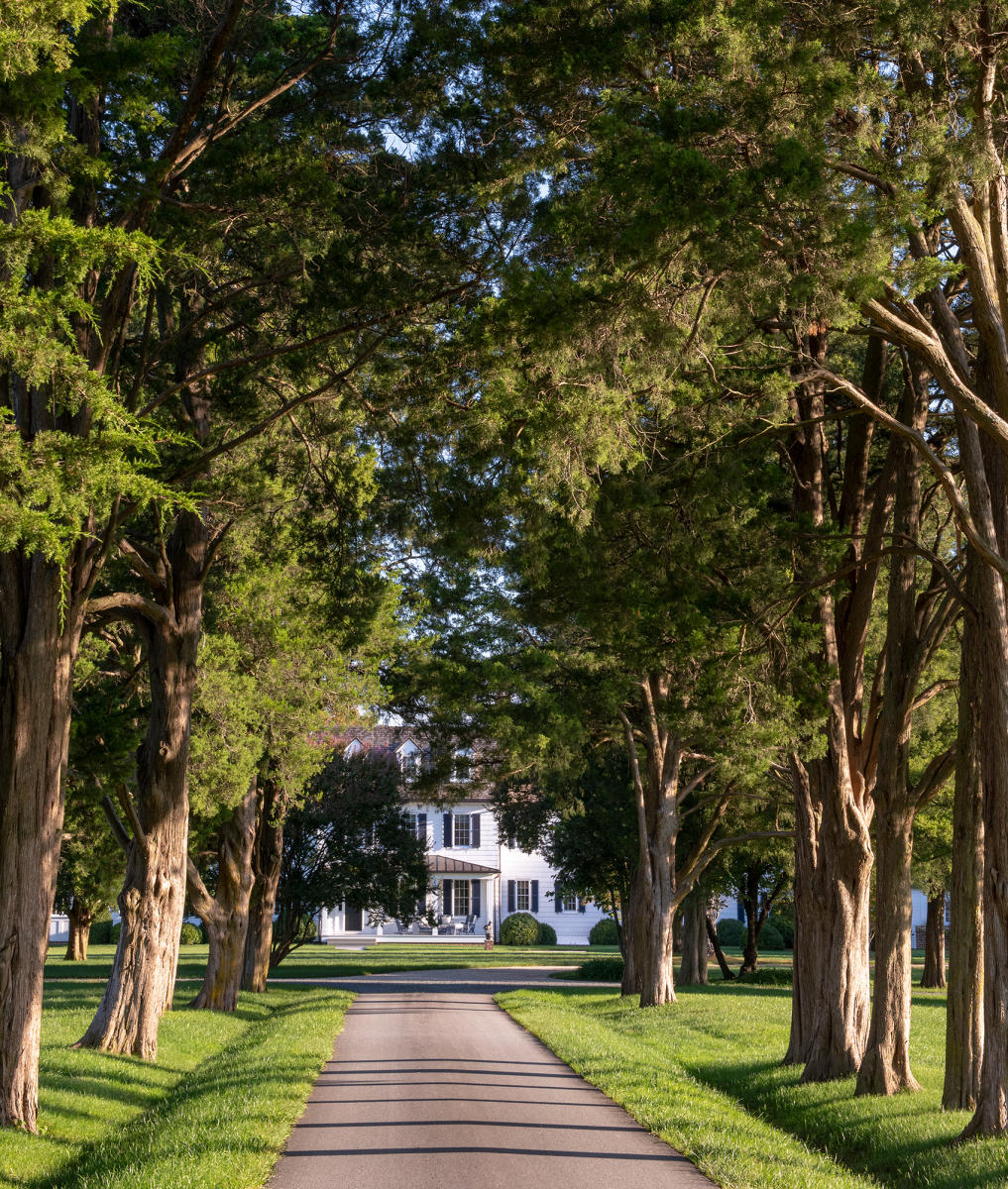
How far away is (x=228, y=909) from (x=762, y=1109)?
14.2 m

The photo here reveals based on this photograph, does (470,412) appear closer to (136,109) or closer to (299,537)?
(136,109)

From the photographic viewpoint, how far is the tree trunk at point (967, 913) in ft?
34.4

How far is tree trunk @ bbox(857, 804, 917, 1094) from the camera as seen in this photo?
11805mm

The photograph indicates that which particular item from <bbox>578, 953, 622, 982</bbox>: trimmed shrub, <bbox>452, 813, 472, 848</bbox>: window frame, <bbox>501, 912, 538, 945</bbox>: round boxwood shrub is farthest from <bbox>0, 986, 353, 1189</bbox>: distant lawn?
<bbox>452, 813, 472, 848</bbox>: window frame

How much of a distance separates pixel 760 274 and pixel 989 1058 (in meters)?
6.23

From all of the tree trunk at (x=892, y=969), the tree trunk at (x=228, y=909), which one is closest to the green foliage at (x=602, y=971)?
the tree trunk at (x=228, y=909)

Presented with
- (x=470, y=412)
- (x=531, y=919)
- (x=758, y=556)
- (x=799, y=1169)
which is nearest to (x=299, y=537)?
(x=470, y=412)

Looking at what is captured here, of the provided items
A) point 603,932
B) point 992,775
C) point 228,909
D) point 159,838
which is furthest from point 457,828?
point 992,775

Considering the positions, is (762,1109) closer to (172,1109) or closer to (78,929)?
(172,1109)

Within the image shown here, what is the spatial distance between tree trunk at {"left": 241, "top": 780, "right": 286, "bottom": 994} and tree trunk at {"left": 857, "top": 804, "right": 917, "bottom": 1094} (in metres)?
18.2

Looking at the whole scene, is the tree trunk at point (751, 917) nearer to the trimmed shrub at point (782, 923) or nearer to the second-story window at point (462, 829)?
the trimmed shrub at point (782, 923)

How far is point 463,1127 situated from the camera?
10398mm

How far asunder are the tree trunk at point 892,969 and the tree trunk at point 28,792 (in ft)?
25.3

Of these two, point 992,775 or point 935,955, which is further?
point 935,955
